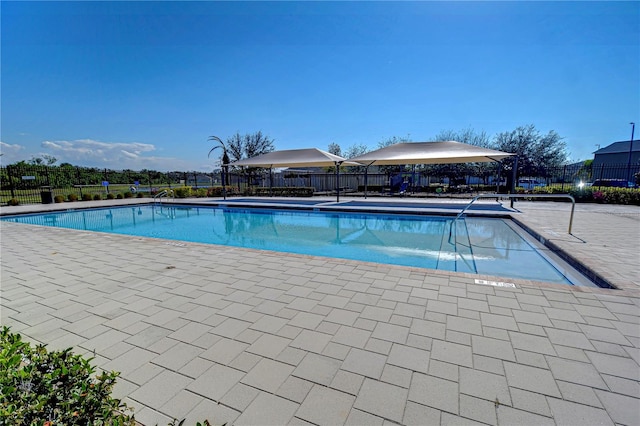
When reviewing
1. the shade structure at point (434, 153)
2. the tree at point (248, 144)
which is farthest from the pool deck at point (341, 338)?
the tree at point (248, 144)

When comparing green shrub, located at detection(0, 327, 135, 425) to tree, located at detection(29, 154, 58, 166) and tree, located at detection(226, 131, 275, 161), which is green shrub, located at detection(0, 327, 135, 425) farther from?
tree, located at detection(29, 154, 58, 166)

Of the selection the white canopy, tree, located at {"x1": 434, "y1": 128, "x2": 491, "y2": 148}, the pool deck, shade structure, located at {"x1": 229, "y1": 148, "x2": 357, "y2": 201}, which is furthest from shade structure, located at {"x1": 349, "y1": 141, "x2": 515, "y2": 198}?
tree, located at {"x1": 434, "y1": 128, "x2": 491, "y2": 148}

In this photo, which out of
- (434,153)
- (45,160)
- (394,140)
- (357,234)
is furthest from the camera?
(45,160)

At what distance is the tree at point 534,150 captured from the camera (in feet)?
63.2

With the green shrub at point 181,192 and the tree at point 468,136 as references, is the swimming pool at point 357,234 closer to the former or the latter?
the green shrub at point 181,192

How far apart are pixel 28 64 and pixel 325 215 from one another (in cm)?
968

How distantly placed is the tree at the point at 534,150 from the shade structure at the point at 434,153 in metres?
9.58

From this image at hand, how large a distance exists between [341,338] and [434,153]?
11.0 metres

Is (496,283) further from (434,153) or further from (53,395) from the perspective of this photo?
(434,153)

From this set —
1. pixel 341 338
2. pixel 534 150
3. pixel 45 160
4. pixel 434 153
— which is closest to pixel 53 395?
pixel 341 338

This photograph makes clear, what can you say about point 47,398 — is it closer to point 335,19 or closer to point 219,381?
point 219,381

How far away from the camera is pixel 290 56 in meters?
9.88

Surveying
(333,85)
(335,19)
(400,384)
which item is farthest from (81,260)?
(333,85)

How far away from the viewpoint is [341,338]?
2.11 meters
